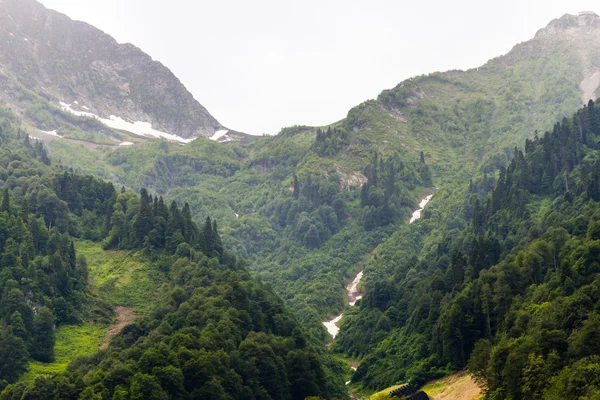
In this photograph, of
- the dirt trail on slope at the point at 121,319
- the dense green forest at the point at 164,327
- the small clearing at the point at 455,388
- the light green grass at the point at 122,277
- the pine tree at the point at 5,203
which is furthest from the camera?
the pine tree at the point at 5,203

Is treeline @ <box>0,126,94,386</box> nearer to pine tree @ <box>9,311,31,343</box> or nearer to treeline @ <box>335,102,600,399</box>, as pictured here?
pine tree @ <box>9,311,31,343</box>

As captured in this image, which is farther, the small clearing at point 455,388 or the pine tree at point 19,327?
the pine tree at point 19,327

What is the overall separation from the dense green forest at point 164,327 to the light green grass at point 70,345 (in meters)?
1.99

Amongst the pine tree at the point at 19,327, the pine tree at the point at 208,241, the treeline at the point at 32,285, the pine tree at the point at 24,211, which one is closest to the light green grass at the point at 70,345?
the treeline at the point at 32,285

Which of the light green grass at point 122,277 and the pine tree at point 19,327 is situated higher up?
the light green grass at point 122,277

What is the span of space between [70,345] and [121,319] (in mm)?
16020

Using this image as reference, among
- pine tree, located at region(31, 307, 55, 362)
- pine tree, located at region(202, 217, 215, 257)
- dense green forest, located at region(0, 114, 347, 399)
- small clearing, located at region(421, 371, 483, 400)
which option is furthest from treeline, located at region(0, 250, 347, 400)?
small clearing, located at region(421, 371, 483, 400)

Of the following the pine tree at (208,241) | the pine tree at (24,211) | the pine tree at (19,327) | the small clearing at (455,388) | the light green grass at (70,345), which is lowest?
the small clearing at (455,388)

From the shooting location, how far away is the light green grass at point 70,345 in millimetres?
142637

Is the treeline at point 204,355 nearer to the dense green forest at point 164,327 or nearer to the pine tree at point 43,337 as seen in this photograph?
the dense green forest at point 164,327

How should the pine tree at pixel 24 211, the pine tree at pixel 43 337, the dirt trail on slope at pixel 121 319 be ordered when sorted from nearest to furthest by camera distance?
the pine tree at pixel 43 337 < the dirt trail on slope at pixel 121 319 < the pine tree at pixel 24 211

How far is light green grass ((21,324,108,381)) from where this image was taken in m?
143

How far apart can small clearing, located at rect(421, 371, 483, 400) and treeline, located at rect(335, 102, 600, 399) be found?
251 cm

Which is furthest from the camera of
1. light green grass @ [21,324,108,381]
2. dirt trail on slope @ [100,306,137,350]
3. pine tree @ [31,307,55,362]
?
dirt trail on slope @ [100,306,137,350]
